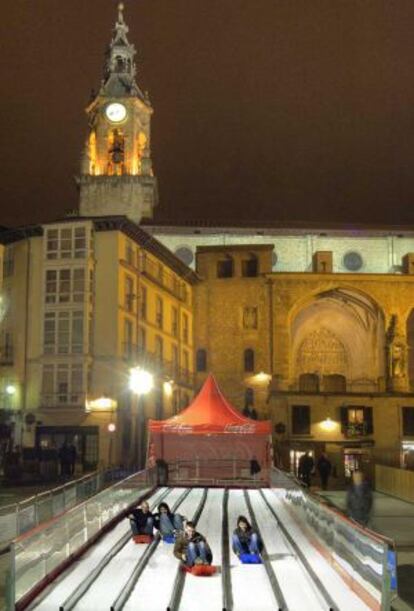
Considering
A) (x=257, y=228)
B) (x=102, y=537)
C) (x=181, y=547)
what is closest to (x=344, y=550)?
(x=181, y=547)

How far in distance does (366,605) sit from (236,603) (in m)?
1.74

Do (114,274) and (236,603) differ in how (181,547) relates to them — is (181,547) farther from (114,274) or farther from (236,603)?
(114,274)

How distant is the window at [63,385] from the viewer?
40.1 m

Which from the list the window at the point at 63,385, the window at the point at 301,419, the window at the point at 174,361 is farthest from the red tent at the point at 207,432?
the window at the point at 174,361

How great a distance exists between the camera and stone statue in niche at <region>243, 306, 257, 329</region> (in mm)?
57562

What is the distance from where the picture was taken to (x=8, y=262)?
44031 millimetres

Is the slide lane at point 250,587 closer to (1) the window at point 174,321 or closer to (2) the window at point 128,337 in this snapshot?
(2) the window at point 128,337

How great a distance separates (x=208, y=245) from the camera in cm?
6056

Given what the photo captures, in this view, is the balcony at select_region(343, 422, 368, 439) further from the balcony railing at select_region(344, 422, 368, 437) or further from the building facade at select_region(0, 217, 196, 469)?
the building facade at select_region(0, 217, 196, 469)

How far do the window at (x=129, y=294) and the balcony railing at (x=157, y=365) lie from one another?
197 cm

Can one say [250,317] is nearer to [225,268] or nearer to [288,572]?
[225,268]

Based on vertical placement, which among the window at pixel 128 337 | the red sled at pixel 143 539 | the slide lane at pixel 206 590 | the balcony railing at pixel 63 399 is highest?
the window at pixel 128 337

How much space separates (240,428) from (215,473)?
9.88 feet

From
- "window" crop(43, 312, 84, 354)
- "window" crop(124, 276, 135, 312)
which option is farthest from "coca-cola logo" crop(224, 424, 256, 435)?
"window" crop(124, 276, 135, 312)
